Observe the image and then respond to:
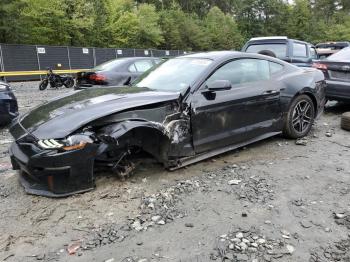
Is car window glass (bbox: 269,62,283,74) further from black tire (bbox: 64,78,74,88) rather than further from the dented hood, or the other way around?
black tire (bbox: 64,78,74,88)

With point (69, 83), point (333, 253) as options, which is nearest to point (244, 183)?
point (333, 253)

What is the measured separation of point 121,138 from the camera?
13.4ft

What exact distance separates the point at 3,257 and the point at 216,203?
2030 millimetres

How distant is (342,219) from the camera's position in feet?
11.9

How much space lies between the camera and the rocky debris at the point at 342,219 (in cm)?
356

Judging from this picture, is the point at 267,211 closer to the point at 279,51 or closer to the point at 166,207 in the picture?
the point at 166,207

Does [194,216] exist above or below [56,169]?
below

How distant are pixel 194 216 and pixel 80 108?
169 centimetres

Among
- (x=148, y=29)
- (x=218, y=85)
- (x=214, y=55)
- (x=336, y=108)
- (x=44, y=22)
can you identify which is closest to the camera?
(x=218, y=85)

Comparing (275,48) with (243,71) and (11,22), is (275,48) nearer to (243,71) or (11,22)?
(243,71)

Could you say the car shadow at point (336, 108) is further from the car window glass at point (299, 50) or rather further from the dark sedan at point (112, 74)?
the dark sedan at point (112, 74)

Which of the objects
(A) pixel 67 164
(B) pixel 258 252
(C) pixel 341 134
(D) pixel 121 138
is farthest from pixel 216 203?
(C) pixel 341 134

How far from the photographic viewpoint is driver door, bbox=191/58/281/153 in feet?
15.6

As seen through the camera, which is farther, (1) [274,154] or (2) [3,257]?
(1) [274,154]
